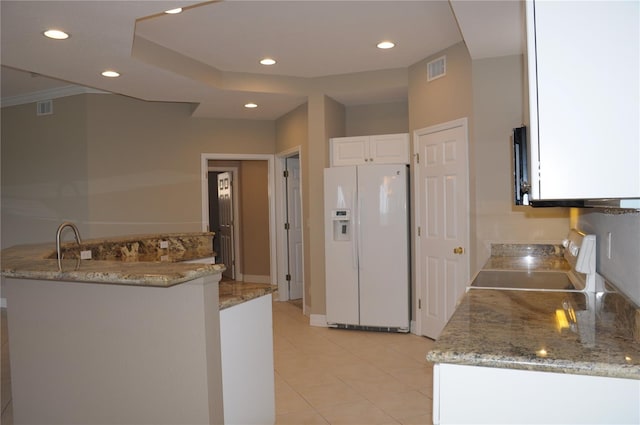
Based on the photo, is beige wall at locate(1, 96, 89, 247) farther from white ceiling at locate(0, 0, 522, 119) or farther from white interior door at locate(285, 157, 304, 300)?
white interior door at locate(285, 157, 304, 300)

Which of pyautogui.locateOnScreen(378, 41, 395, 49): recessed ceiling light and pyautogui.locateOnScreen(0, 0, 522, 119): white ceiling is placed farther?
pyautogui.locateOnScreen(378, 41, 395, 49): recessed ceiling light

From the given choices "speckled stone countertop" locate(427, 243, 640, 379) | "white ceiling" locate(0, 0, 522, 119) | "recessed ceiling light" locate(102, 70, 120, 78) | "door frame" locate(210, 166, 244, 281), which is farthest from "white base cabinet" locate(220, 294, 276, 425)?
"door frame" locate(210, 166, 244, 281)

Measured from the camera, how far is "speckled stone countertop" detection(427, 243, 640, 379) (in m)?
1.30

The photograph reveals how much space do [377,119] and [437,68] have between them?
135 centimetres

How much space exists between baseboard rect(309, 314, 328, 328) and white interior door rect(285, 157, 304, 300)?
1326 mm

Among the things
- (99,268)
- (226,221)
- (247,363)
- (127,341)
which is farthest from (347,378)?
(226,221)

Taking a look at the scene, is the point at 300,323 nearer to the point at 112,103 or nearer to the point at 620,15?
the point at 112,103

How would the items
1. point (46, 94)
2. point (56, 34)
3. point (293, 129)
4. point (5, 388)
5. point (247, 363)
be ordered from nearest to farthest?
point (247, 363) → point (56, 34) → point (5, 388) → point (46, 94) → point (293, 129)

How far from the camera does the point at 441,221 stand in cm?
459

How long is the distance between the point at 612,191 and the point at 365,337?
3959 millimetres

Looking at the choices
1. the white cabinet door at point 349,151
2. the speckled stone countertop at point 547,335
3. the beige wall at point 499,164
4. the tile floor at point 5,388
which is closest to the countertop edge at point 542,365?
the speckled stone countertop at point 547,335

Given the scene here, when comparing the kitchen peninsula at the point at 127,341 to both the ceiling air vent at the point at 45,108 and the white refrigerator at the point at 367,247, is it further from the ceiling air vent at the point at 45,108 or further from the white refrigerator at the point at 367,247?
the ceiling air vent at the point at 45,108

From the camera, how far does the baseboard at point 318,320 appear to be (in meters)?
5.47

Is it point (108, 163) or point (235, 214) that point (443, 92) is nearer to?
point (108, 163)
